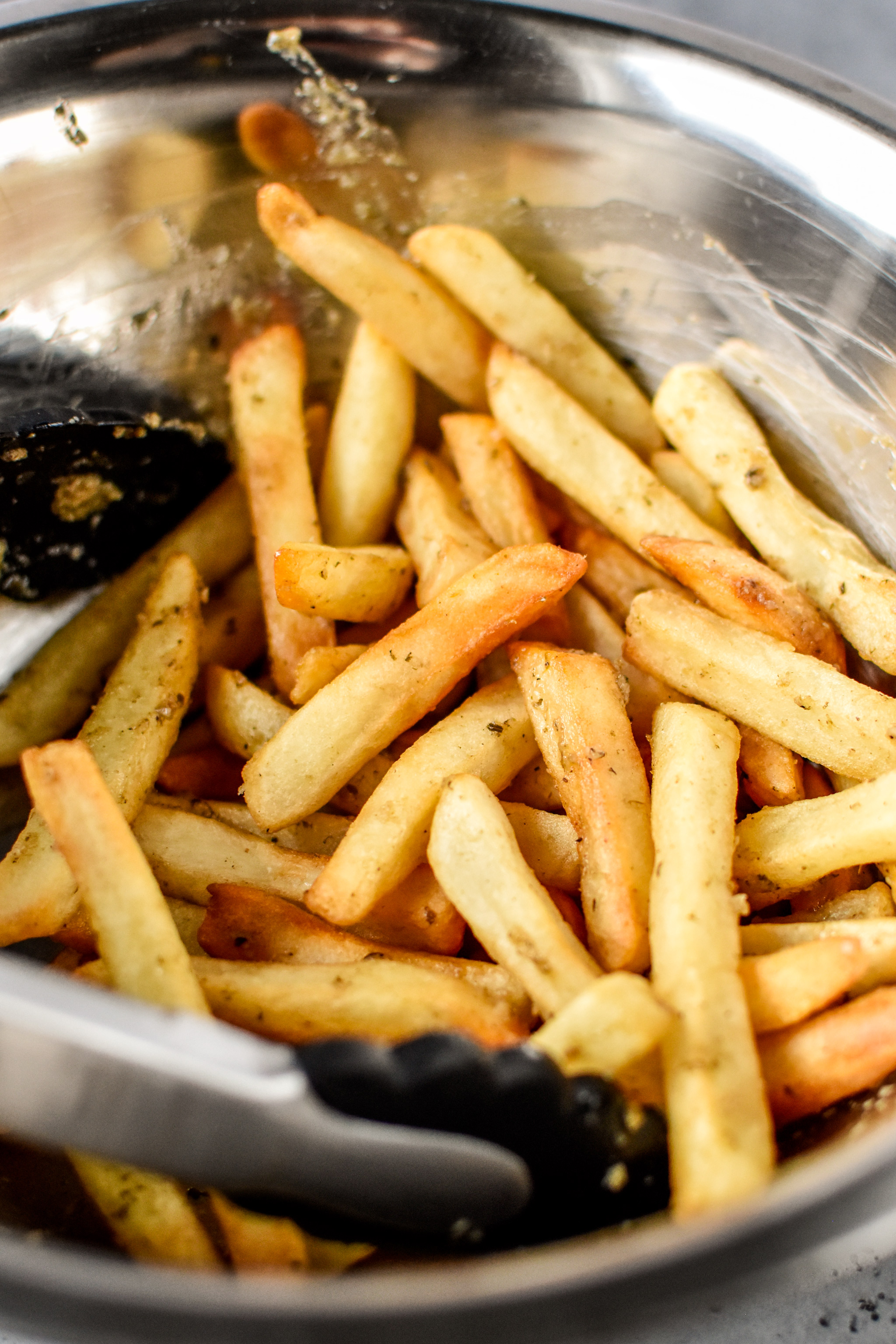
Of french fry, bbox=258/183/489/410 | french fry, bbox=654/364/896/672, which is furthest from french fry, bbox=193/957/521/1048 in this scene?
french fry, bbox=258/183/489/410

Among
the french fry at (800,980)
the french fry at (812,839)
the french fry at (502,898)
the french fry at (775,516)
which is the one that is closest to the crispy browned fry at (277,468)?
the french fry at (502,898)

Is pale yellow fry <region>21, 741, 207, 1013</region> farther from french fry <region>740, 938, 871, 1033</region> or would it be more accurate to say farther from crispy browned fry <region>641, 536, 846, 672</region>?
crispy browned fry <region>641, 536, 846, 672</region>

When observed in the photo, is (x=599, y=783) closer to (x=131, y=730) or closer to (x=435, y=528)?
(x=435, y=528)

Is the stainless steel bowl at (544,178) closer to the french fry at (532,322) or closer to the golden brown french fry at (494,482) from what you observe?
the french fry at (532,322)

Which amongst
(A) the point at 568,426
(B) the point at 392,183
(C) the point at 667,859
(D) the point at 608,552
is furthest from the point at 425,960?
(B) the point at 392,183

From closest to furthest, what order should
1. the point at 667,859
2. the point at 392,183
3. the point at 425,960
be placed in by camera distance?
the point at 667,859 < the point at 425,960 < the point at 392,183

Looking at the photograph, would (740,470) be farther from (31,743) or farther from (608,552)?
(31,743)

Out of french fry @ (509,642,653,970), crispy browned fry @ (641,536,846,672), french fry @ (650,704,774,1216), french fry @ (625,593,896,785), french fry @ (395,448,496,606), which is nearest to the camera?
french fry @ (650,704,774,1216)
